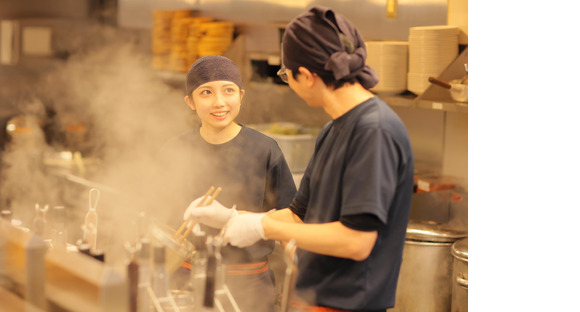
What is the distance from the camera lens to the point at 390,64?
3127 millimetres

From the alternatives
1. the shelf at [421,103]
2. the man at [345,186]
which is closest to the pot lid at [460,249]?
the shelf at [421,103]

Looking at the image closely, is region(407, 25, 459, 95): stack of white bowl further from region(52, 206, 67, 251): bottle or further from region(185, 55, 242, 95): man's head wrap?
region(52, 206, 67, 251): bottle

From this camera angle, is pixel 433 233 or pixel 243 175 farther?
pixel 433 233

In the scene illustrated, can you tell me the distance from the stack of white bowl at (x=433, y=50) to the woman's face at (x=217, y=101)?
47.7 inches

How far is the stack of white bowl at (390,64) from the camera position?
10.2 feet

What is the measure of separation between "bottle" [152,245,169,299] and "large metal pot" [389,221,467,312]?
159cm

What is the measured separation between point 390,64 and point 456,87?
0.40 metres

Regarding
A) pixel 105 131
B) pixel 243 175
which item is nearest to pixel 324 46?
pixel 243 175

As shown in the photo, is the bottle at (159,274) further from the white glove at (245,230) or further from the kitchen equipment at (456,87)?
the kitchen equipment at (456,87)

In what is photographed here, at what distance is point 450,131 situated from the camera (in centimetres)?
327

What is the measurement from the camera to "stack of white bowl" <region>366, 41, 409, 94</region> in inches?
123

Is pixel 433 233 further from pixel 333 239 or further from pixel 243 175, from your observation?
pixel 333 239
